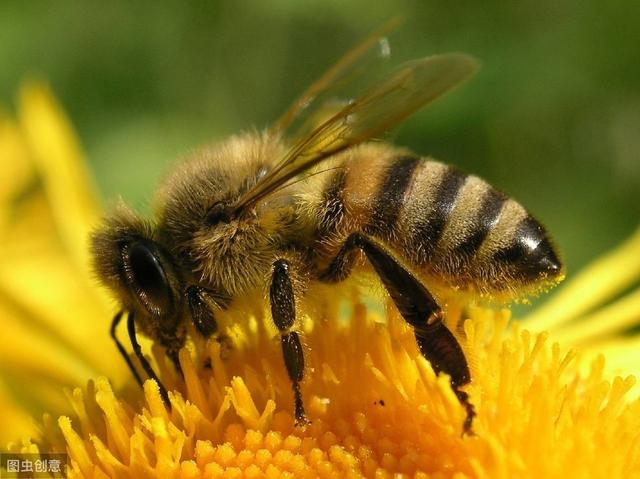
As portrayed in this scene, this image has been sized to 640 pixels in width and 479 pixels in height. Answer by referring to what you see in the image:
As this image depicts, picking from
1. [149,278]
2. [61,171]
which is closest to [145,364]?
[149,278]

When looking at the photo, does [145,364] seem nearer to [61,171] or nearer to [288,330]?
[288,330]

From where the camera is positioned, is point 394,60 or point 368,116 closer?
point 368,116

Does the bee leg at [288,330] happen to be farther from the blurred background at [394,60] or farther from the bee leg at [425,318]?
the blurred background at [394,60]

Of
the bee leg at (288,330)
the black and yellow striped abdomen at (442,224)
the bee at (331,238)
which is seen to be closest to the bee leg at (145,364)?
the bee at (331,238)

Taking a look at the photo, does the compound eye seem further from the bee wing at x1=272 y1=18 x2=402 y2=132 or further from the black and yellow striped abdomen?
the bee wing at x1=272 y1=18 x2=402 y2=132

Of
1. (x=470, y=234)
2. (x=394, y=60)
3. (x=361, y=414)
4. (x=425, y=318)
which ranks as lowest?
(x=361, y=414)

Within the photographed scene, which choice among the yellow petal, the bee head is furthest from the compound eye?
the yellow petal

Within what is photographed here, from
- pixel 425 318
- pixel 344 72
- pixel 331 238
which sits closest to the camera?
pixel 425 318
